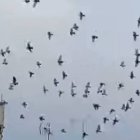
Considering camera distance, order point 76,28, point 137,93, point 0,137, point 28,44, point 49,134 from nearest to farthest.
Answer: point 76,28 < point 28,44 < point 137,93 < point 49,134 < point 0,137

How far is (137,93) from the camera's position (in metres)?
87.7

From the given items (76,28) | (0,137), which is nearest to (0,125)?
(0,137)

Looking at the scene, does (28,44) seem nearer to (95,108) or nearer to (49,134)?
(95,108)

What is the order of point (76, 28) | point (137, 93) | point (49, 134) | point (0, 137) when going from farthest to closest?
point (0, 137) → point (49, 134) → point (137, 93) → point (76, 28)

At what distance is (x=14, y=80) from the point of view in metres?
91.2

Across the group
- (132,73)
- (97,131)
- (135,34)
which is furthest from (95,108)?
(135,34)

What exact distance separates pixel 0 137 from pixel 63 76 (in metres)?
41.6

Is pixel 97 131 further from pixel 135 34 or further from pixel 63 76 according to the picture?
pixel 135 34

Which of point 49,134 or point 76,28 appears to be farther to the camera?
point 49,134

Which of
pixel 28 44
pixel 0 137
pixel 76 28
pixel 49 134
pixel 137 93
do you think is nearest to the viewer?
pixel 76 28

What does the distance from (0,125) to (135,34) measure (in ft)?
176

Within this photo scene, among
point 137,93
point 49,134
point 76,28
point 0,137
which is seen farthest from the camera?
point 0,137

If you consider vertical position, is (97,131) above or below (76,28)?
below

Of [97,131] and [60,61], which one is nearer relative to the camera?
[60,61]
